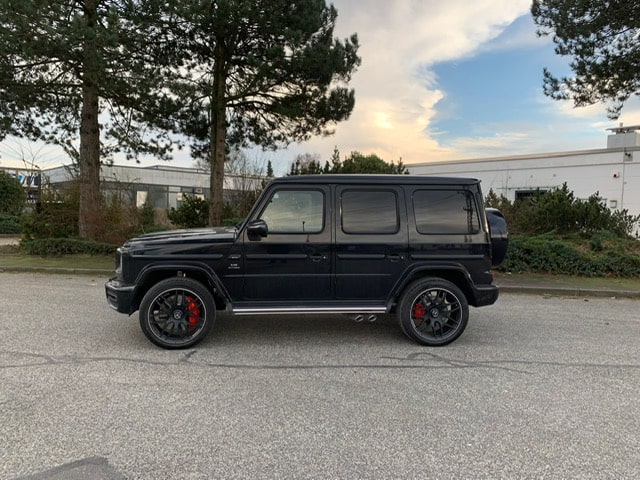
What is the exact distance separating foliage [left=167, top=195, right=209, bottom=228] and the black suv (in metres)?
10.7

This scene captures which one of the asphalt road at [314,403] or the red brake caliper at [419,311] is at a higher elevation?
the red brake caliper at [419,311]

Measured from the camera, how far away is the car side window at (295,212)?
5254 millimetres

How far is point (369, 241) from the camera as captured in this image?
5.33 meters

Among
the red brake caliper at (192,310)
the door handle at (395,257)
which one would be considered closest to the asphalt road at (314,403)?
the red brake caliper at (192,310)

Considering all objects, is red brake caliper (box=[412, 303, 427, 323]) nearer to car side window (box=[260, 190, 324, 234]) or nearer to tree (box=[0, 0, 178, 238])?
car side window (box=[260, 190, 324, 234])

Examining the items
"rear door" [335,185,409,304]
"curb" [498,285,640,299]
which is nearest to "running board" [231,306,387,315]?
"rear door" [335,185,409,304]

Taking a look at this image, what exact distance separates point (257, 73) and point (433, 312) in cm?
911

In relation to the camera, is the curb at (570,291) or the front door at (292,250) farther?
the curb at (570,291)

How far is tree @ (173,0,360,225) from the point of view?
36.0 feet

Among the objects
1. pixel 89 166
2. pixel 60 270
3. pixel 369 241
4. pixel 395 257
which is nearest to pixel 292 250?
pixel 369 241

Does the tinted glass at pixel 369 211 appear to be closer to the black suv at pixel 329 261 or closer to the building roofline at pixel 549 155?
the black suv at pixel 329 261

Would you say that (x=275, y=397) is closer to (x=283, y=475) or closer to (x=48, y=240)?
(x=283, y=475)

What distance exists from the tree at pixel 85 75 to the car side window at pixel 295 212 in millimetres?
7220

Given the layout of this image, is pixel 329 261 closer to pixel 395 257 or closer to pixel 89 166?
pixel 395 257
